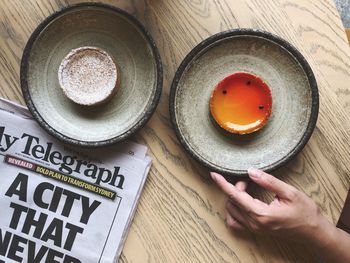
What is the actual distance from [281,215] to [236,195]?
87 mm

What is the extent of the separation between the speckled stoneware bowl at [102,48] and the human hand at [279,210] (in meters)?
0.21

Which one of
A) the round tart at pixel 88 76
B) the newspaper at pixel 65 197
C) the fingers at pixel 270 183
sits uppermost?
the round tart at pixel 88 76

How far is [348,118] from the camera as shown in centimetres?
86

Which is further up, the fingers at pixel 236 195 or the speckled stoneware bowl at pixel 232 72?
the speckled stoneware bowl at pixel 232 72

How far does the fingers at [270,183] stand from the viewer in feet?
2.67

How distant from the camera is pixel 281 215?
82 centimetres

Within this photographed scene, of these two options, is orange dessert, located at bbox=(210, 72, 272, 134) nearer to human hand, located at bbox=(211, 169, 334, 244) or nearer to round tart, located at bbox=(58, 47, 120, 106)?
human hand, located at bbox=(211, 169, 334, 244)

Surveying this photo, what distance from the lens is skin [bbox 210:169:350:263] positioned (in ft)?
2.68

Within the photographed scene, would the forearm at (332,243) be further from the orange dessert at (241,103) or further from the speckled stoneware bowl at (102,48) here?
the speckled stoneware bowl at (102,48)

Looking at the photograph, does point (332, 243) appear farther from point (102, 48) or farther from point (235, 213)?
point (102, 48)

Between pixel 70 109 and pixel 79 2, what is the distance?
206 mm

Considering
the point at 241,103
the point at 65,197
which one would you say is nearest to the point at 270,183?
the point at 241,103

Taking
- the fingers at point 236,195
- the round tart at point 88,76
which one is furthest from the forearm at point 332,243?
the round tart at point 88,76

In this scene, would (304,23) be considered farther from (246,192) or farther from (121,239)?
(121,239)
